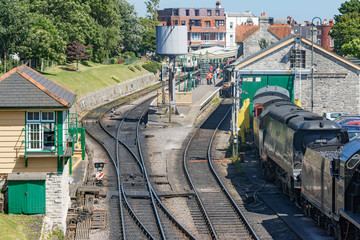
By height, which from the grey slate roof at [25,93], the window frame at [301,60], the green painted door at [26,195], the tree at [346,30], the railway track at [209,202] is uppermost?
the tree at [346,30]

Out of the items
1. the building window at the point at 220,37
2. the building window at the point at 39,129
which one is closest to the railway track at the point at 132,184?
the building window at the point at 39,129

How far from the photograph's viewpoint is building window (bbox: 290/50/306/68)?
138ft

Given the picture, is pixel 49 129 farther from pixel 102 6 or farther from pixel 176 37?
pixel 102 6

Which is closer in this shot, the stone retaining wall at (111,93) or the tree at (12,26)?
the tree at (12,26)

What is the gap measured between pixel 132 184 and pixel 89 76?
38491mm

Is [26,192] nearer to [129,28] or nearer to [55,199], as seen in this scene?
[55,199]

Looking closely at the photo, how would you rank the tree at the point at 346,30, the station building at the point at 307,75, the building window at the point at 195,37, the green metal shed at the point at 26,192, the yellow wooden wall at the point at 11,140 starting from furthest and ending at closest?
the building window at the point at 195,37, the tree at the point at 346,30, the station building at the point at 307,75, the green metal shed at the point at 26,192, the yellow wooden wall at the point at 11,140

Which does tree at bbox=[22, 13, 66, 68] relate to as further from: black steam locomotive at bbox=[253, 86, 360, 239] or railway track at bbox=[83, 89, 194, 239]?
black steam locomotive at bbox=[253, 86, 360, 239]

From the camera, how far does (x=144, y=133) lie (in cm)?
4250

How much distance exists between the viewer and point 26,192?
21.1 m

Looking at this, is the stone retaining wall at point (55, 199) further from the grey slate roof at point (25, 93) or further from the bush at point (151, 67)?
the bush at point (151, 67)

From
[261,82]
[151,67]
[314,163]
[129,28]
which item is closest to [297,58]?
[261,82]

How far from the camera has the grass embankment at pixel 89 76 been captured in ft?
187

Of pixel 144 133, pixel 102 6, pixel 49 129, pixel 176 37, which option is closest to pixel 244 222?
pixel 49 129
